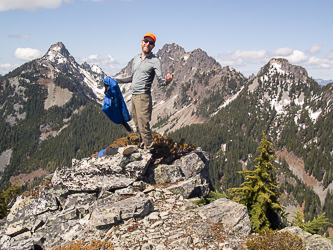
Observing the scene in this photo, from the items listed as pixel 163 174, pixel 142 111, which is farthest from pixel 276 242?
pixel 142 111

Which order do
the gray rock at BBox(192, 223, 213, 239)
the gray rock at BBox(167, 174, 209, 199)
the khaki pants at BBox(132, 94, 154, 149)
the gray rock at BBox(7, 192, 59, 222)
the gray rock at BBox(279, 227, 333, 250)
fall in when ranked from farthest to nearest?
the khaki pants at BBox(132, 94, 154, 149) < the gray rock at BBox(167, 174, 209, 199) < the gray rock at BBox(7, 192, 59, 222) < the gray rock at BBox(192, 223, 213, 239) < the gray rock at BBox(279, 227, 333, 250)

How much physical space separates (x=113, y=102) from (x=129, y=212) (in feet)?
21.4

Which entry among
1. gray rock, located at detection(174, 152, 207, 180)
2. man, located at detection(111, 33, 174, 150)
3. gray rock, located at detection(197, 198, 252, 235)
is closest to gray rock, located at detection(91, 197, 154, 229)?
gray rock, located at detection(197, 198, 252, 235)

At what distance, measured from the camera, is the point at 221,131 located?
199m

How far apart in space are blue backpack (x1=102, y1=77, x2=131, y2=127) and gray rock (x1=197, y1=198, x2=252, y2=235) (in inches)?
282

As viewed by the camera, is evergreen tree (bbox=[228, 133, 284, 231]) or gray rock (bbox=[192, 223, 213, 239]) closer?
gray rock (bbox=[192, 223, 213, 239])

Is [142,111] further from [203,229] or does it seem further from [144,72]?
[203,229]

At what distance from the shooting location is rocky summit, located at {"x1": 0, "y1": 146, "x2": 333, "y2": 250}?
827 centimetres

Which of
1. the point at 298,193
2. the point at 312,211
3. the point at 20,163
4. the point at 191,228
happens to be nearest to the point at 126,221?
the point at 191,228

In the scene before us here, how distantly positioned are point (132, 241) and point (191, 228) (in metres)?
2.39

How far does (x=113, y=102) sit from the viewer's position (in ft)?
42.6

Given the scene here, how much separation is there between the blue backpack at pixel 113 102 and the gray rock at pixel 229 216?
23.5 ft

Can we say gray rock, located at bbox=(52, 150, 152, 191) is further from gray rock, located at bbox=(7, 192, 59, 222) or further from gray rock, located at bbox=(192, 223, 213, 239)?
gray rock, located at bbox=(192, 223, 213, 239)

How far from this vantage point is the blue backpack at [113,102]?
12.7 m
